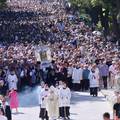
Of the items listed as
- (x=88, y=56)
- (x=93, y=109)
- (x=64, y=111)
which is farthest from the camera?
(x=88, y=56)

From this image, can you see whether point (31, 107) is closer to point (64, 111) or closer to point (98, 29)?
point (64, 111)

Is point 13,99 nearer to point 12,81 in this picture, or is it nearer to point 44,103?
point 44,103

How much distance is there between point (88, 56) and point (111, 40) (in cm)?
1871

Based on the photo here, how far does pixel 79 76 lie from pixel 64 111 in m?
7.94

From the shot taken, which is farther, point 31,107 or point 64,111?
point 31,107

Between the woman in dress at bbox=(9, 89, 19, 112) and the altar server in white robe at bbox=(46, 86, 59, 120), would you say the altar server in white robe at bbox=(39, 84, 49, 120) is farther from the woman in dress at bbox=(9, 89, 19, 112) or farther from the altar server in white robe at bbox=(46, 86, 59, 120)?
the woman in dress at bbox=(9, 89, 19, 112)

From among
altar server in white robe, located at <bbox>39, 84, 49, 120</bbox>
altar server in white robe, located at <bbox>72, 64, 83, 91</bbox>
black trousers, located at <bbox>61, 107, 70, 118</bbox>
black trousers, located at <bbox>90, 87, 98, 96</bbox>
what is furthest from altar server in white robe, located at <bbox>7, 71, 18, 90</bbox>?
altar server in white robe, located at <bbox>39, 84, 49, 120</bbox>

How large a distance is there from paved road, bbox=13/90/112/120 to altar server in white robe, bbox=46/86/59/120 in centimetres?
122

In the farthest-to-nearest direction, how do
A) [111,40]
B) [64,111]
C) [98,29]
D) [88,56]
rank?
[98,29] → [111,40] → [88,56] → [64,111]

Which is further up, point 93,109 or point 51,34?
point 51,34

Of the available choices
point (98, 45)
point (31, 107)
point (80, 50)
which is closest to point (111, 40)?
point (98, 45)

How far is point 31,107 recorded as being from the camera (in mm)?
34344

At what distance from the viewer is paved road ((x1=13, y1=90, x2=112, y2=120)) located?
31875 mm

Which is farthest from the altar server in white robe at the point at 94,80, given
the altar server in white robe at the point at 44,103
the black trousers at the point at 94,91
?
the altar server in white robe at the point at 44,103
